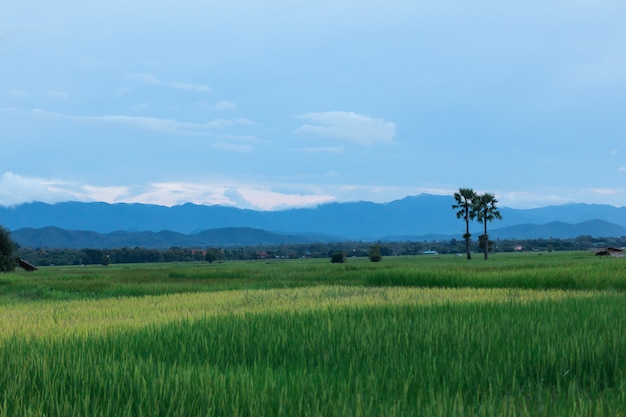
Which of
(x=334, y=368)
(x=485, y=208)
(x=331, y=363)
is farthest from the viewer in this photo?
(x=485, y=208)

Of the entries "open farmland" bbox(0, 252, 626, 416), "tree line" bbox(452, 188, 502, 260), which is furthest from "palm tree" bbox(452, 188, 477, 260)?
"open farmland" bbox(0, 252, 626, 416)

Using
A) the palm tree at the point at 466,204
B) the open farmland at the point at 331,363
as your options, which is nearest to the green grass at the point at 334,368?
the open farmland at the point at 331,363

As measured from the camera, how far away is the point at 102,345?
7473 mm

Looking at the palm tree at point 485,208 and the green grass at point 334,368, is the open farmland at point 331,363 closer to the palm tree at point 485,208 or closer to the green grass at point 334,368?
the green grass at point 334,368

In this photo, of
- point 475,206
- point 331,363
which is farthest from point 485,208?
point 331,363

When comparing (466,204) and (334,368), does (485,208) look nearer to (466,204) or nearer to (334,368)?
(466,204)

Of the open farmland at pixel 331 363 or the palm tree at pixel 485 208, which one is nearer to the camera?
the open farmland at pixel 331 363

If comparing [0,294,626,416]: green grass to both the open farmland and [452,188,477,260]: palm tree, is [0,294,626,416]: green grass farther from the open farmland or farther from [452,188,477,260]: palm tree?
[452,188,477,260]: palm tree

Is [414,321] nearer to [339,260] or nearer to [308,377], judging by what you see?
[308,377]

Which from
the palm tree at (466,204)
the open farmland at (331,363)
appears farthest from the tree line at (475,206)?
the open farmland at (331,363)

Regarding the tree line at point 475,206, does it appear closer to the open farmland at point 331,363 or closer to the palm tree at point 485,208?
the palm tree at point 485,208

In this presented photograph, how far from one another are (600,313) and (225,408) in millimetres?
7066

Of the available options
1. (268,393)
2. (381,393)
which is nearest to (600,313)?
(381,393)

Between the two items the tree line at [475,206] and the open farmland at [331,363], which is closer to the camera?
the open farmland at [331,363]
